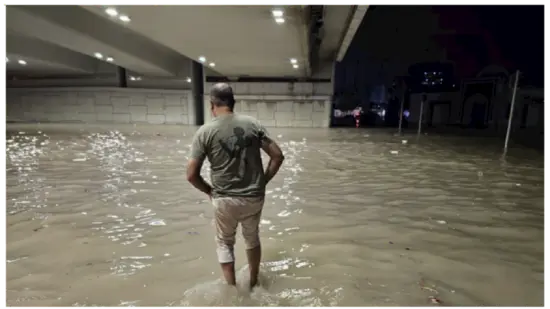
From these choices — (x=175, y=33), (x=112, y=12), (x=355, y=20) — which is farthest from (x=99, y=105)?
(x=355, y=20)

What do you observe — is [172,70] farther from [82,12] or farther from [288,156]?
[288,156]

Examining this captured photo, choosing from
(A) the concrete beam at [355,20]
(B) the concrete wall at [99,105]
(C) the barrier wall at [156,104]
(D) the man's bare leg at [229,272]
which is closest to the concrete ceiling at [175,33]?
(A) the concrete beam at [355,20]

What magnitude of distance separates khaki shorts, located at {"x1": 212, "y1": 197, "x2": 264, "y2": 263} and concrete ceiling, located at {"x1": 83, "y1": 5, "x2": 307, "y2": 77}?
16.7 feet

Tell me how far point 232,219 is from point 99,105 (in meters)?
21.6

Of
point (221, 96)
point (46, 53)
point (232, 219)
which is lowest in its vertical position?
point (232, 219)

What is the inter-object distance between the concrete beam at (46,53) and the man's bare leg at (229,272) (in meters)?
12.9

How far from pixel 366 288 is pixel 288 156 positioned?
5.92m

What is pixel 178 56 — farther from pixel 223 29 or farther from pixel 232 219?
pixel 232 219

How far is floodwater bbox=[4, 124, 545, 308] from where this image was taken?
231cm

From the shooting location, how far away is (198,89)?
2048 centimetres

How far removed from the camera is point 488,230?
11.4ft

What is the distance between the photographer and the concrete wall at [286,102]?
18.9m

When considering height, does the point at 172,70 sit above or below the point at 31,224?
above

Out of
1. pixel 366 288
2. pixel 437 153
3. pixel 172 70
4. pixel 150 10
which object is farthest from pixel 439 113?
pixel 366 288
